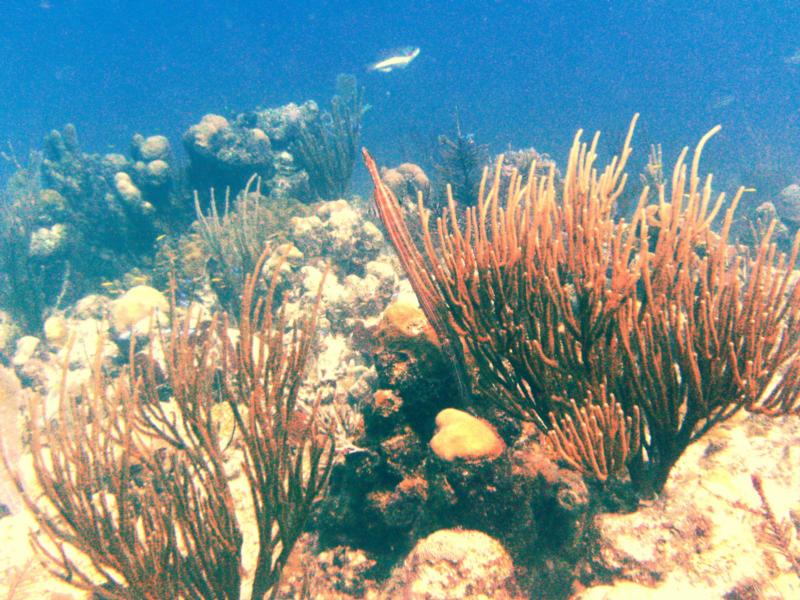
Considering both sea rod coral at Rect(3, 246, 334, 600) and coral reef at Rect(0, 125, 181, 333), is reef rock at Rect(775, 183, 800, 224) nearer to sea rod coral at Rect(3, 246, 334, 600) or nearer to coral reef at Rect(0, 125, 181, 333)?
sea rod coral at Rect(3, 246, 334, 600)

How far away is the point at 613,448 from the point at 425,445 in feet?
4.44

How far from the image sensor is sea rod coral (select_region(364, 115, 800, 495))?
6.69 ft

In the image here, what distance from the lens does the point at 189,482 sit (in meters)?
2.33

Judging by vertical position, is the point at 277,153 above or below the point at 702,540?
above

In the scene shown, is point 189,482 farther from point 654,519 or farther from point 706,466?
point 706,466

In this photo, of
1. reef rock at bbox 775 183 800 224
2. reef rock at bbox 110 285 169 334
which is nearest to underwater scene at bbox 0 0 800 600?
reef rock at bbox 110 285 169 334

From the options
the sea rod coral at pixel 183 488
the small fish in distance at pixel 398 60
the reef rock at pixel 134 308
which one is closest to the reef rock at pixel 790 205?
the small fish in distance at pixel 398 60

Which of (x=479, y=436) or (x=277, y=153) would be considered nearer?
(x=479, y=436)

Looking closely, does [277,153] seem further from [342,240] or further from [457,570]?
[457,570]

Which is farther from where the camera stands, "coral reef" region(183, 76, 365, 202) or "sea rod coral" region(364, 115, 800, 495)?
"coral reef" region(183, 76, 365, 202)

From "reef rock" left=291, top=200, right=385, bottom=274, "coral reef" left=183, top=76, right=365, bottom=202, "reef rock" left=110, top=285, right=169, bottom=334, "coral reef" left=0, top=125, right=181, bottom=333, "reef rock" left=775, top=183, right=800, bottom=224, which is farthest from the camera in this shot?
"reef rock" left=775, top=183, right=800, bottom=224

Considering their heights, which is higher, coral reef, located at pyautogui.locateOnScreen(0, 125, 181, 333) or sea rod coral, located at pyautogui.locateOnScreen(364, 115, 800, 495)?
coral reef, located at pyautogui.locateOnScreen(0, 125, 181, 333)

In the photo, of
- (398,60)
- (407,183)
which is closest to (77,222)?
(407,183)

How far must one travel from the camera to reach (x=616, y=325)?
87.7 inches
